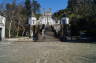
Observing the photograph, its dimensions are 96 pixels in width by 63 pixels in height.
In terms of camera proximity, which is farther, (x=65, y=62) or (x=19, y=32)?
(x=19, y=32)

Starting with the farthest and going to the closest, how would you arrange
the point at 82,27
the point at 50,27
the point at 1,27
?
the point at 50,27
the point at 82,27
the point at 1,27

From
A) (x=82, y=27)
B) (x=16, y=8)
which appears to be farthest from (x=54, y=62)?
(x=16, y=8)

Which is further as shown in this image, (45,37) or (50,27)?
(50,27)

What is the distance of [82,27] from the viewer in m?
34.6

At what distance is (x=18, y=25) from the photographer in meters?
41.5

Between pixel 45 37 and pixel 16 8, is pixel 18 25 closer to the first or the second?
pixel 16 8

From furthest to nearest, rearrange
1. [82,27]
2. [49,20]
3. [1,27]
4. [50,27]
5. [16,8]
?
[49,20], [16,8], [50,27], [82,27], [1,27]

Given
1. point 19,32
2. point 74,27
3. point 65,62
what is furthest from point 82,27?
point 65,62

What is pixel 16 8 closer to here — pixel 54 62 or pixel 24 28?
pixel 24 28

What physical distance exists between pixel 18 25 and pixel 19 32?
2.72 meters

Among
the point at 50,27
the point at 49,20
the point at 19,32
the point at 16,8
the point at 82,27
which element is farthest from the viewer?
the point at 49,20

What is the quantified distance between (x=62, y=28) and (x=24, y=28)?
38.9 ft

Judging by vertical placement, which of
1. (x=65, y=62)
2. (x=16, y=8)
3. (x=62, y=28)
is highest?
(x=16, y=8)

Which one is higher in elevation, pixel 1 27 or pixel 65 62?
pixel 1 27
